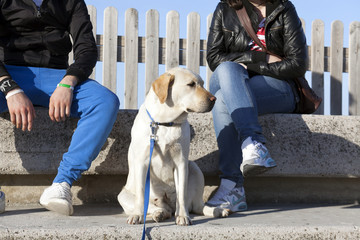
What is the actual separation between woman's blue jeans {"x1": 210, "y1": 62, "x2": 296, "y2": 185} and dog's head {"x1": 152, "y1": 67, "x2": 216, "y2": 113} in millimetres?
425

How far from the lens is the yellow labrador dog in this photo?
254cm

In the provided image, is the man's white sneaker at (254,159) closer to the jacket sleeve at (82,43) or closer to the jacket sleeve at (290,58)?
the jacket sleeve at (290,58)

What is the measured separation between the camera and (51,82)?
305 centimetres

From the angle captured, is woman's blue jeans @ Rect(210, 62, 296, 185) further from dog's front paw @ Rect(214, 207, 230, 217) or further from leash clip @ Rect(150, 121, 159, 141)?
leash clip @ Rect(150, 121, 159, 141)

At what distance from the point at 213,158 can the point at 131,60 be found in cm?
214

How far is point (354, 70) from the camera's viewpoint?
560 cm

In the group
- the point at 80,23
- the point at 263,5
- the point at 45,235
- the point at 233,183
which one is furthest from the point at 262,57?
the point at 45,235

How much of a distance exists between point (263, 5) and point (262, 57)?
0.49 meters

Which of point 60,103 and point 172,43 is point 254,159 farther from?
point 172,43

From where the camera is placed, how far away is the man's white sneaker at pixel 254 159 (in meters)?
2.70

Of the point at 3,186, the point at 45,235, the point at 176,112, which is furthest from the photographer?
the point at 3,186

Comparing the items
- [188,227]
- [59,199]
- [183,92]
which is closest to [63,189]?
[59,199]

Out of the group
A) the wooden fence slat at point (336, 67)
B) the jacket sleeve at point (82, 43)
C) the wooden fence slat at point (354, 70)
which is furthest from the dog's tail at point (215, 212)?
the wooden fence slat at point (354, 70)

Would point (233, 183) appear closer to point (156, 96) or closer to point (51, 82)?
point (156, 96)
